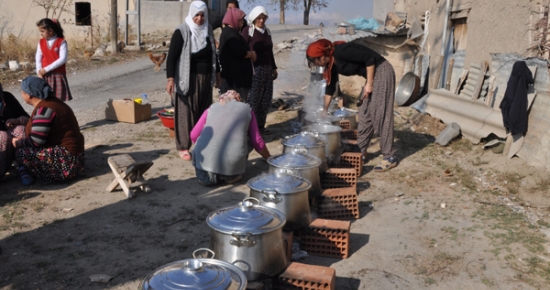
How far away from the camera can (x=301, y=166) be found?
12.9 ft

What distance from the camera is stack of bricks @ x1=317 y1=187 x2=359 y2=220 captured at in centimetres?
418

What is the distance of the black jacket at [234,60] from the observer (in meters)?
6.25

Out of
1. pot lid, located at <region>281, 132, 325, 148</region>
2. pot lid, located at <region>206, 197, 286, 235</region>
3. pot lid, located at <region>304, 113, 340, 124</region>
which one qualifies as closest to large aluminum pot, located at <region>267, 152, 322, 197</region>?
pot lid, located at <region>281, 132, 325, 148</region>

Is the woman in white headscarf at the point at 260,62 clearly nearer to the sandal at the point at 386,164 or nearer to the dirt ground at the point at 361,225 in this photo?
the dirt ground at the point at 361,225

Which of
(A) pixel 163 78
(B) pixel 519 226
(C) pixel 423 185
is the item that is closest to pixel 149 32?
(A) pixel 163 78

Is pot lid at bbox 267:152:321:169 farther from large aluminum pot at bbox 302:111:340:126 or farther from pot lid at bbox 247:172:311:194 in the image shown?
large aluminum pot at bbox 302:111:340:126

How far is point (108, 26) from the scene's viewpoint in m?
19.1

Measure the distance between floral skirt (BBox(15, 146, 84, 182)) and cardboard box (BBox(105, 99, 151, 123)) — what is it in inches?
104

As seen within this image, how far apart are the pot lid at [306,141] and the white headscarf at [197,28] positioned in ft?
5.66

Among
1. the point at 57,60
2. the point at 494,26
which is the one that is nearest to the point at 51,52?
the point at 57,60

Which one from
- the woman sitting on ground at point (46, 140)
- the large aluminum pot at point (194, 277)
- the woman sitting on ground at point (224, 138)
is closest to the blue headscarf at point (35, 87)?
the woman sitting on ground at point (46, 140)

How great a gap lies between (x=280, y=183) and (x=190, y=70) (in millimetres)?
2702

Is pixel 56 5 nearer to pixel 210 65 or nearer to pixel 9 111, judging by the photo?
pixel 9 111

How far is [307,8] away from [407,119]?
1283 inches
